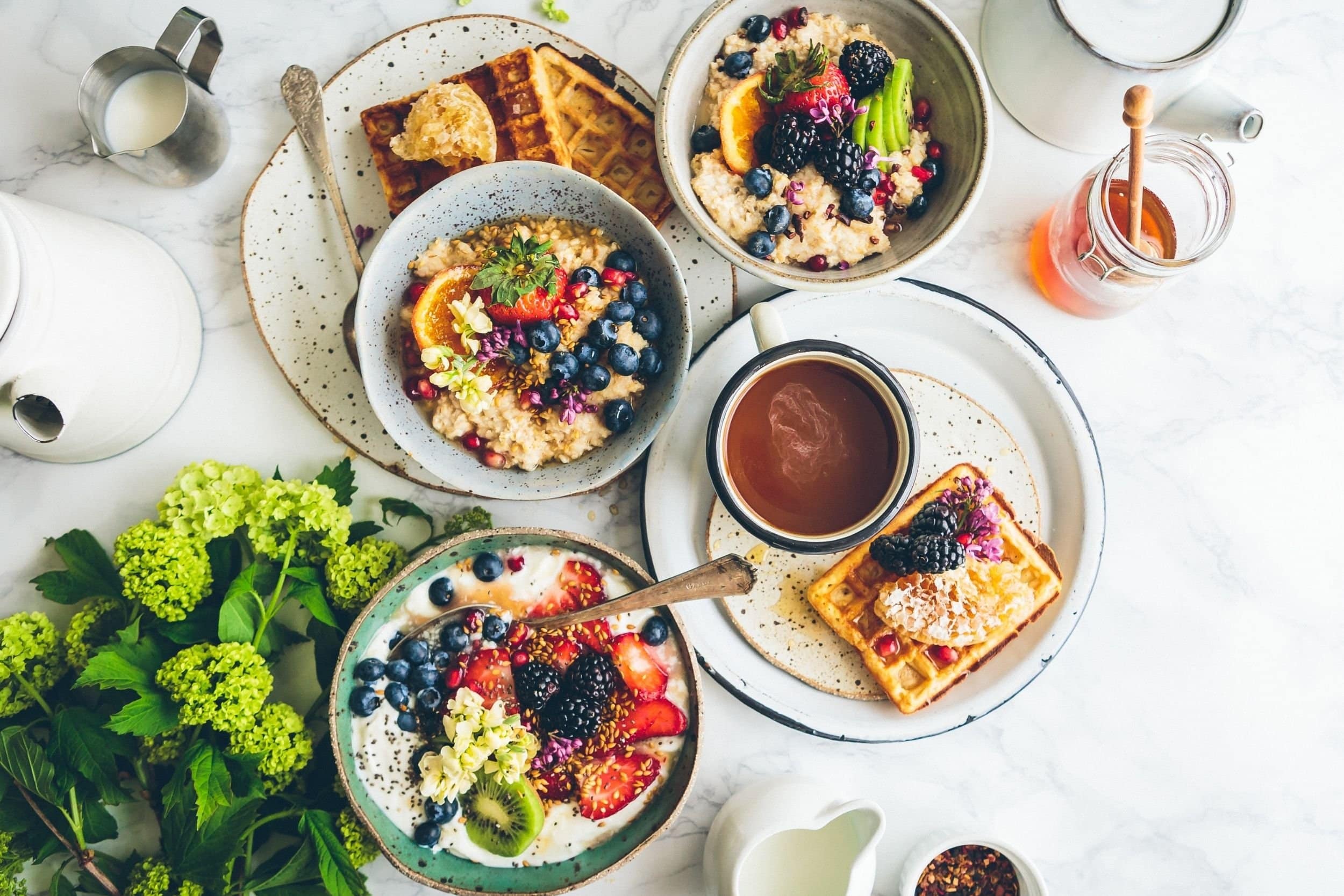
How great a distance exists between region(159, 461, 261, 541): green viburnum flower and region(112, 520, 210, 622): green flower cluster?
0.04 meters

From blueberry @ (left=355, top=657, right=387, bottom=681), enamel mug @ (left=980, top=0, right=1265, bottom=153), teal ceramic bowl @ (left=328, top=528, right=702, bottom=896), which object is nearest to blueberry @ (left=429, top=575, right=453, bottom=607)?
teal ceramic bowl @ (left=328, top=528, right=702, bottom=896)

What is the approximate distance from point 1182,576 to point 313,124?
7.53 feet

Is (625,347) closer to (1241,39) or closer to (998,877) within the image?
(998,877)

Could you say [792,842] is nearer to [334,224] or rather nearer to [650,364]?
[650,364]

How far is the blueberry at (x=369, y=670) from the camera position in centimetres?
185

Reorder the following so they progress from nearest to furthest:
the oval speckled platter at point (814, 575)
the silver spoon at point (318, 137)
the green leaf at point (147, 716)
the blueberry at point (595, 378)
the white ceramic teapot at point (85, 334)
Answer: the white ceramic teapot at point (85, 334)
the green leaf at point (147, 716)
the blueberry at point (595, 378)
the silver spoon at point (318, 137)
the oval speckled platter at point (814, 575)

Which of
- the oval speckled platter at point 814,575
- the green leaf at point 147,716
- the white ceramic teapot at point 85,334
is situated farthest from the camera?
the oval speckled platter at point 814,575

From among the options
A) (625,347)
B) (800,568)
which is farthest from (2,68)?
(800,568)

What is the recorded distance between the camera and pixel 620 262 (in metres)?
1.89

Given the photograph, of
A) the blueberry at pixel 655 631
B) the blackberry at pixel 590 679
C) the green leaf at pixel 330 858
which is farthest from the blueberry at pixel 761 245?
the green leaf at pixel 330 858

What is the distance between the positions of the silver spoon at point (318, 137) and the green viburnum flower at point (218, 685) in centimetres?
67

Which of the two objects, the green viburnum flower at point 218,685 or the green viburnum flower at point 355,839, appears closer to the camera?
the green viburnum flower at point 218,685

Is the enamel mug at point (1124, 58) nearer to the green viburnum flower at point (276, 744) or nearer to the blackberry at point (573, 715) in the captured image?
the blackberry at point (573, 715)

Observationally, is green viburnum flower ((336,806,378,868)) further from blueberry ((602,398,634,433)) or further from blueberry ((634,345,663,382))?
blueberry ((634,345,663,382))
